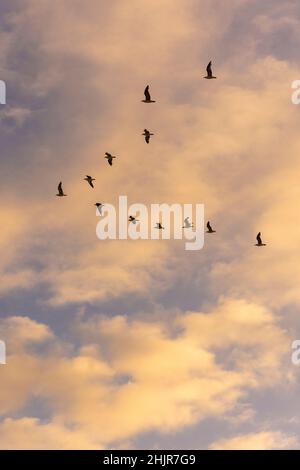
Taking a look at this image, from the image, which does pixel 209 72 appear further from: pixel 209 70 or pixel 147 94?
pixel 147 94

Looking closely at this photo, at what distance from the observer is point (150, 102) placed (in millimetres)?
138125

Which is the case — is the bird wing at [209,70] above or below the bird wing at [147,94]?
above

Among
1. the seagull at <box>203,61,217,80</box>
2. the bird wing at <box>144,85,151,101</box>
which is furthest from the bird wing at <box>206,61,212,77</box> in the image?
the bird wing at <box>144,85,151,101</box>

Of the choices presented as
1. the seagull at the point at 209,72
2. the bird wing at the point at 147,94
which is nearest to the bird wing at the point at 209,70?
the seagull at the point at 209,72

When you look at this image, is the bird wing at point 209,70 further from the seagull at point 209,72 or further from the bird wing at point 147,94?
the bird wing at point 147,94

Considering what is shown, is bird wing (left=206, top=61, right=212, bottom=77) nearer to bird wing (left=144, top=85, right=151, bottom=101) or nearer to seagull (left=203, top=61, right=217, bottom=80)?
seagull (left=203, top=61, right=217, bottom=80)

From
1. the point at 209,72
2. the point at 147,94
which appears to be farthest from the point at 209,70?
the point at 147,94

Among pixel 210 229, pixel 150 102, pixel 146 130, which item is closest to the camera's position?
pixel 150 102

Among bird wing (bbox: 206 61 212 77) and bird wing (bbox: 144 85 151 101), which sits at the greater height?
bird wing (bbox: 206 61 212 77)
